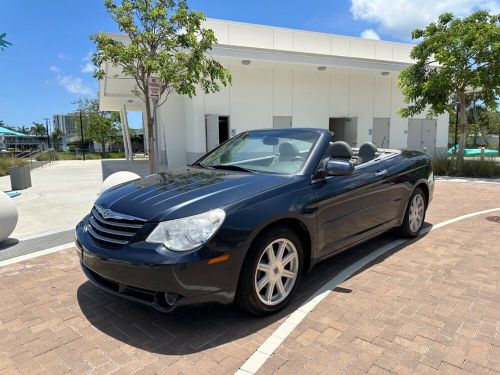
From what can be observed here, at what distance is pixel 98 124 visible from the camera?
154 ft

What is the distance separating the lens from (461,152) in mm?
14875

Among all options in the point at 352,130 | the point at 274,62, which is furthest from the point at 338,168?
the point at 352,130

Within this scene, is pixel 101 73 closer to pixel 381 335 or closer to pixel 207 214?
pixel 207 214

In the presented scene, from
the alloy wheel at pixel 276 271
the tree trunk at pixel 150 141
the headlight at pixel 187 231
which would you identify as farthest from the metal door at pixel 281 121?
the headlight at pixel 187 231

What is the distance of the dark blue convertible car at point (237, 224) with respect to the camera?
8.88ft

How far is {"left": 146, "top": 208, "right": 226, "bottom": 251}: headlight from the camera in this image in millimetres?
2695

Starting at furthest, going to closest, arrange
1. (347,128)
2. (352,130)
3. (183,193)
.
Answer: (347,128) < (352,130) < (183,193)

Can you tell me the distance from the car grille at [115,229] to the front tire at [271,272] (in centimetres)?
90

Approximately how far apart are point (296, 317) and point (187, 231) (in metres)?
1.25

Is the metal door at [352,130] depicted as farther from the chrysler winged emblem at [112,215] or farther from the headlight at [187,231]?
the headlight at [187,231]

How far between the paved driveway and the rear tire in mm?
859

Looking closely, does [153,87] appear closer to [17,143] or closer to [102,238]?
[102,238]

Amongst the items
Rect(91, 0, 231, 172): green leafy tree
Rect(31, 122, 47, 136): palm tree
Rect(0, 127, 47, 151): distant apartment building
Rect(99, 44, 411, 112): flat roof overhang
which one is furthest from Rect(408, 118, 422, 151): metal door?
Rect(31, 122, 47, 136): palm tree

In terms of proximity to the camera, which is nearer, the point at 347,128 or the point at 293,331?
the point at 293,331
